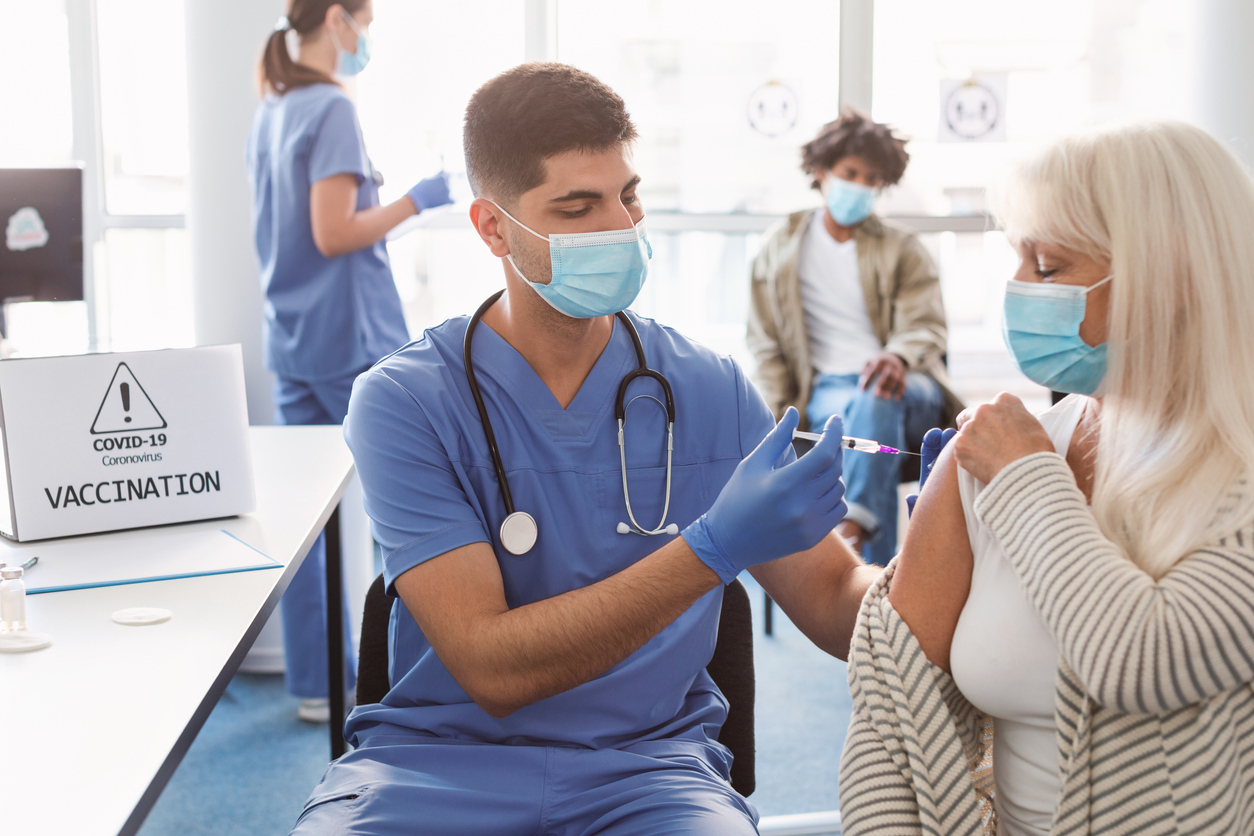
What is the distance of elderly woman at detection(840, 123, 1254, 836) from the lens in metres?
0.83

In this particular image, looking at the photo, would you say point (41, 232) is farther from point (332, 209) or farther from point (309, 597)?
point (309, 597)

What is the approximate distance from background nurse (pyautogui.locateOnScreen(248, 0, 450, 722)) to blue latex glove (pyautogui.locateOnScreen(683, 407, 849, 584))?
145 centimetres

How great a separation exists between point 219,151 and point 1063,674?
2.29 metres

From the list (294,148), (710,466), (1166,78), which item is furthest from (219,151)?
(1166,78)

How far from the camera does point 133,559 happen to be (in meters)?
1.28

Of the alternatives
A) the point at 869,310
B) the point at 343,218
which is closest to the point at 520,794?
the point at 343,218

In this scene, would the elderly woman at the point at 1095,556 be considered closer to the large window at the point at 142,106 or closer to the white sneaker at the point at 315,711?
the white sneaker at the point at 315,711

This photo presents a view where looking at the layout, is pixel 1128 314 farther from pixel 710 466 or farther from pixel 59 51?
pixel 59 51

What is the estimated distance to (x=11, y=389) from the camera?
50.1 inches

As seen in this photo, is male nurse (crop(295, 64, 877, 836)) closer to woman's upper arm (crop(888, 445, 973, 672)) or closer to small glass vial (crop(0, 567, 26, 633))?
woman's upper arm (crop(888, 445, 973, 672))

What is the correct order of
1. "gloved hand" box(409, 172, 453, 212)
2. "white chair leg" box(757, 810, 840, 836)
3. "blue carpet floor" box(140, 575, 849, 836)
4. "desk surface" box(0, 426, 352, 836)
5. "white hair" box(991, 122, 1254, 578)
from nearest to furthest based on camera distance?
"desk surface" box(0, 426, 352, 836)
"white hair" box(991, 122, 1254, 578)
"white chair leg" box(757, 810, 840, 836)
"blue carpet floor" box(140, 575, 849, 836)
"gloved hand" box(409, 172, 453, 212)

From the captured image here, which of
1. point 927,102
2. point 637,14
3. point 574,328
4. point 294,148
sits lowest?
point 574,328

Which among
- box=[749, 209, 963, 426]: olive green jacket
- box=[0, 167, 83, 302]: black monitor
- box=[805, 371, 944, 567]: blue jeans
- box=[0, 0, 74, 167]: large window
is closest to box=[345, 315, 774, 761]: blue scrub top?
box=[0, 167, 83, 302]: black monitor

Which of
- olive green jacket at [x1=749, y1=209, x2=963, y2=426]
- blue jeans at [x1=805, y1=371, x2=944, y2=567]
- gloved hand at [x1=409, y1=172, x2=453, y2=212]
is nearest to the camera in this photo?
gloved hand at [x1=409, y1=172, x2=453, y2=212]
